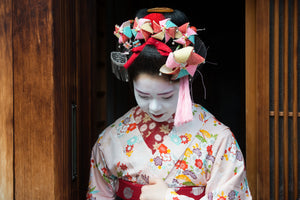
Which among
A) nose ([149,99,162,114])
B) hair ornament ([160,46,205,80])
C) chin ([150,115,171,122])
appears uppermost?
hair ornament ([160,46,205,80])

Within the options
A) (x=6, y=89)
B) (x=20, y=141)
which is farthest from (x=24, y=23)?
(x=20, y=141)

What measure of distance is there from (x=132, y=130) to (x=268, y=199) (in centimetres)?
97

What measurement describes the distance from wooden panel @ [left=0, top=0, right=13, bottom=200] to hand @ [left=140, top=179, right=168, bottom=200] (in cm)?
74

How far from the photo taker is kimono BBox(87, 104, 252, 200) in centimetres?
208

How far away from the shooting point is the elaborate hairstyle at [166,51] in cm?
197

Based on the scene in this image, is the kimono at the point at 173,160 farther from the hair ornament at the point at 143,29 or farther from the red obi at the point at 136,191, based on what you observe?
the hair ornament at the point at 143,29

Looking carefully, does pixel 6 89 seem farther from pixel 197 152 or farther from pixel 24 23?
pixel 197 152

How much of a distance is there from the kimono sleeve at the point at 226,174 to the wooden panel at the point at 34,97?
2.87 feet

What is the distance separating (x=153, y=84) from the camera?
2.00 m

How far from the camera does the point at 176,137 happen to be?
7.20ft
